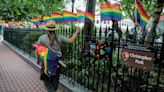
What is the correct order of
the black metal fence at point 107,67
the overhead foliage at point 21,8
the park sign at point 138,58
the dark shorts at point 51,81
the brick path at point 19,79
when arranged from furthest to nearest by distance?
1. the overhead foliage at point 21,8
2. the brick path at point 19,79
3. the dark shorts at point 51,81
4. the black metal fence at point 107,67
5. the park sign at point 138,58

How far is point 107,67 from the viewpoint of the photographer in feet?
20.2

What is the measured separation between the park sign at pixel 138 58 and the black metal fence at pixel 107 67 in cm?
12

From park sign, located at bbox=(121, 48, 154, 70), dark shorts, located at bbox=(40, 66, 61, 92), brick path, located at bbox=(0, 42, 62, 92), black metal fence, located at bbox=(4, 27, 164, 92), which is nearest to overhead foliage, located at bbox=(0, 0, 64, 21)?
brick path, located at bbox=(0, 42, 62, 92)

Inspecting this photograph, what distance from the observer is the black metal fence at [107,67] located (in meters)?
4.91

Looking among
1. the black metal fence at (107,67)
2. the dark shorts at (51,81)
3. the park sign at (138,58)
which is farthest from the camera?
the dark shorts at (51,81)

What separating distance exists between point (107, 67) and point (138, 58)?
5.95ft

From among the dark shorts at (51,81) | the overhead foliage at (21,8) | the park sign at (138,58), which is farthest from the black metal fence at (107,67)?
the overhead foliage at (21,8)

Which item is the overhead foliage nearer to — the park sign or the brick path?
the brick path

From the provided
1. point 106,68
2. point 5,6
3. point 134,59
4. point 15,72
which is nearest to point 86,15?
point 106,68

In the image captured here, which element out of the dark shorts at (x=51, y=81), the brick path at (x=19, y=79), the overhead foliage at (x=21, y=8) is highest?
Result: the overhead foliage at (x=21, y=8)

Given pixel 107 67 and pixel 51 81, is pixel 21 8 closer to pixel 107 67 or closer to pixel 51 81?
pixel 107 67

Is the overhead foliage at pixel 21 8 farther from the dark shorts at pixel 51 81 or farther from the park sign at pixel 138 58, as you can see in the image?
the park sign at pixel 138 58

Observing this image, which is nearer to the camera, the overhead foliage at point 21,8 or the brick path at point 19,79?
the brick path at point 19,79

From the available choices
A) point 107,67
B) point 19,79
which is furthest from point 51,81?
point 19,79
